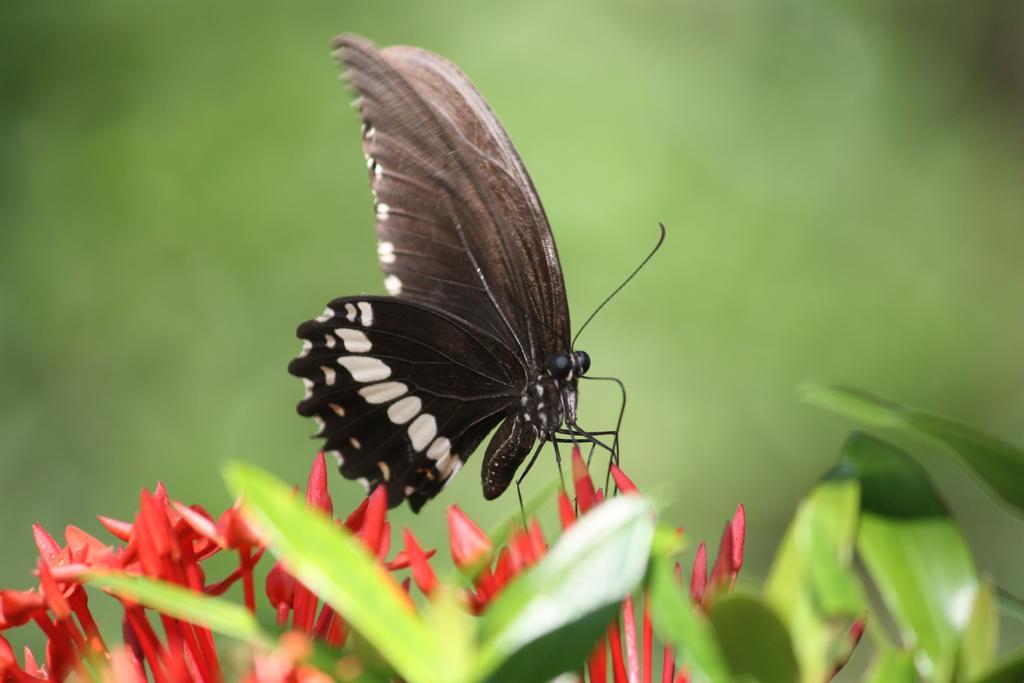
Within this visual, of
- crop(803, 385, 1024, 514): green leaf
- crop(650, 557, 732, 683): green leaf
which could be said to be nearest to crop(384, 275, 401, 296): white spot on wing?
crop(803, 385, 1024, 514): green leaf

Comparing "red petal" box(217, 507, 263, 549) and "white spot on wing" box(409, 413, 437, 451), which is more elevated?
"red petal" box(217, 507, 263, 549)

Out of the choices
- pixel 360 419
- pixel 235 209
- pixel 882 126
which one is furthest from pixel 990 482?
pixel 882 126

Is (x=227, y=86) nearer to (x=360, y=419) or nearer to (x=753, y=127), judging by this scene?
(x=753, y=127)

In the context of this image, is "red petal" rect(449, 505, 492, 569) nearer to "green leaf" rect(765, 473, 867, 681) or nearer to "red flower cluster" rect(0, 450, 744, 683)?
"red flower cluster" rect(0, 450, 744, 683)

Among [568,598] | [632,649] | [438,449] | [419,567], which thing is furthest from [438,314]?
[568,598]

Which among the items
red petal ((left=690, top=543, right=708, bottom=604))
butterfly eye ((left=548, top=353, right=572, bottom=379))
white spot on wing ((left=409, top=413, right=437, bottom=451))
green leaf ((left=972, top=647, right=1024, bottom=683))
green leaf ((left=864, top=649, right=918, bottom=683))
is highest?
green leaf ((left=864, top=649, right=918, bottom=683))

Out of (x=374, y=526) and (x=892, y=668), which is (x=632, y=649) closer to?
(x=374, y=526)
